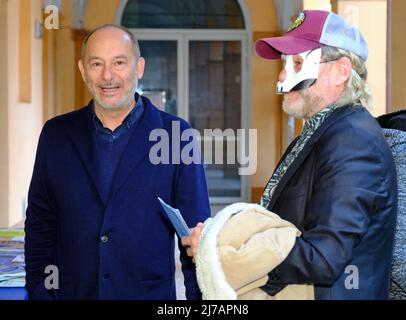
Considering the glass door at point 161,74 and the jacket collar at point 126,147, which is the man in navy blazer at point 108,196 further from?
the glass door at point 161,74

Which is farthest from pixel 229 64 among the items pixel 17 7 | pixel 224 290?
pixel 224 290

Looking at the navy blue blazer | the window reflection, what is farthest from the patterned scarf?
the window reflection

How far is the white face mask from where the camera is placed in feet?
5.69

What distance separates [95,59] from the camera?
7.50 ft

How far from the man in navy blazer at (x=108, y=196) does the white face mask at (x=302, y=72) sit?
59 centimetres

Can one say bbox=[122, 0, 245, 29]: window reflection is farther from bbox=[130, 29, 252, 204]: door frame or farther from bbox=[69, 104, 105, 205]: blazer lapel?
bbox=[69, 104, 105, 205]: blazer lapel

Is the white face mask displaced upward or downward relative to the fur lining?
upward

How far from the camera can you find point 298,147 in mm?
1719

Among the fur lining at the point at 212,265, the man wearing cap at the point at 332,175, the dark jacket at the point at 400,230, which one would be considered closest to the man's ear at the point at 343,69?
the man wearing cap at the point at 332,175

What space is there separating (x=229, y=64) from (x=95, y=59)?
9812 mm

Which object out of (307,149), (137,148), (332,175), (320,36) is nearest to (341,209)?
(332,175)

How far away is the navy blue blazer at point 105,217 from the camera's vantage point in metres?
2.18

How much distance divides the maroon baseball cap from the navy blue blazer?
64 cm
